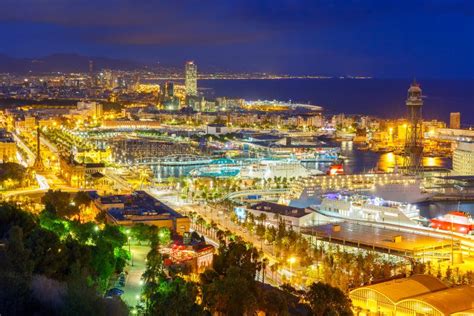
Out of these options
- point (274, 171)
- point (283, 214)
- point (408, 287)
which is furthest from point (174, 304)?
point (274, 171)

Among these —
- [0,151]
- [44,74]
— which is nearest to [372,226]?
[0,151]

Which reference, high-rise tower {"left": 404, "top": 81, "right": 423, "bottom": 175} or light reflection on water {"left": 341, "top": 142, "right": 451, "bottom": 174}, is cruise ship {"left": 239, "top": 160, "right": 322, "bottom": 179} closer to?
light reflection on water {"left": 341, "top": 142, "right": 451, "bottom": 174}

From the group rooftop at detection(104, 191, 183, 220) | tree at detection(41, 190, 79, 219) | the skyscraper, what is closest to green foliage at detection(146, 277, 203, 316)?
rooftop at detection(104, 191, 183, 220)

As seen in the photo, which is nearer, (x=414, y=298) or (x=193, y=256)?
(x=414, y=298)

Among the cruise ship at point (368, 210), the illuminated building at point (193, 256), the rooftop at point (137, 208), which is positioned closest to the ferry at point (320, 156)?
the cruise ship at point (368, 210)

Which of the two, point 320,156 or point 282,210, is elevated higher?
point 320,156

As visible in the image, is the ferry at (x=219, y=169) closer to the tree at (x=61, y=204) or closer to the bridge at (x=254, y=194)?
the bridge at (x=254, y=194)

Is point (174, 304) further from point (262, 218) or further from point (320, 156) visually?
point (320, 156)
